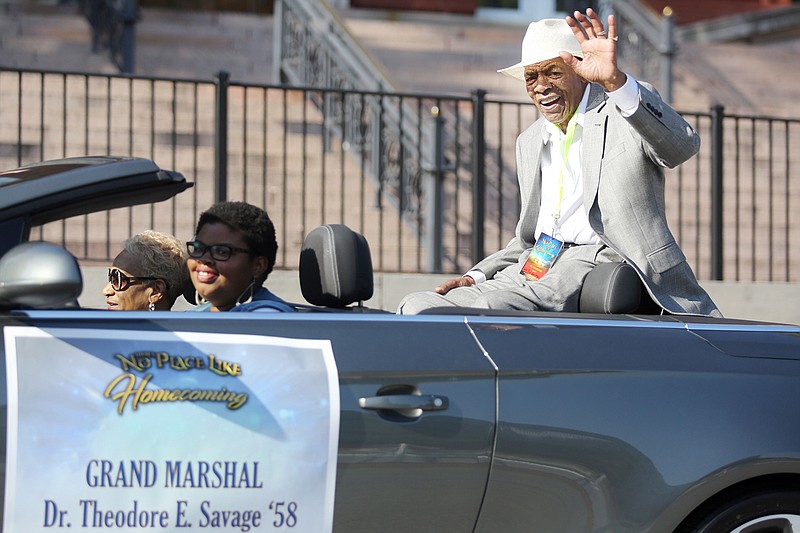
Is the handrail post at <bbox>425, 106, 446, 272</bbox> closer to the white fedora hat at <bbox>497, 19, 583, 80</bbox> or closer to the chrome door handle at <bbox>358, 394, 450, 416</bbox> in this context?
the white fedora hat at <bbox>497, 19, 583, 80</bbox>

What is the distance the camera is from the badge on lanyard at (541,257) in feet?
14.0

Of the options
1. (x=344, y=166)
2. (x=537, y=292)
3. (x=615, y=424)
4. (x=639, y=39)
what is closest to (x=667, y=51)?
(x=639, y=39)

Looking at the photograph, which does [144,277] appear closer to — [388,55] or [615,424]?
[615,424]

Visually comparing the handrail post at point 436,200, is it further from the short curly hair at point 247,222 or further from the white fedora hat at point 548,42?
the short curly hair at point 247,222

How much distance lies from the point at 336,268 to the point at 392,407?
0.65 metres

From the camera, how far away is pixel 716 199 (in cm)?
967

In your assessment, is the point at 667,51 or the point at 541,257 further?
the point at 667,51

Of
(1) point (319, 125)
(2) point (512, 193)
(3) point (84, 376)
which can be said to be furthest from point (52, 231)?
(3) point (84, 376)

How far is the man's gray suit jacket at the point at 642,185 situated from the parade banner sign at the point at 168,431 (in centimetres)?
146

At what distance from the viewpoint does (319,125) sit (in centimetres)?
1095

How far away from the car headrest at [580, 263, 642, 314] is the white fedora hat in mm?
817

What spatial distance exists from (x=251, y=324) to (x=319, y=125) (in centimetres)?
811

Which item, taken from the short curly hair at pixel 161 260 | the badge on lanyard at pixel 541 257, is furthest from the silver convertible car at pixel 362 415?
the badge on lanyard at pixel 541 257

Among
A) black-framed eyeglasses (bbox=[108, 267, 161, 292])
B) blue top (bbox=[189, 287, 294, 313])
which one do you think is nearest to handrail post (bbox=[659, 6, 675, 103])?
black-framed eyeglasses (bbox=[108, 267, 161, 292])
